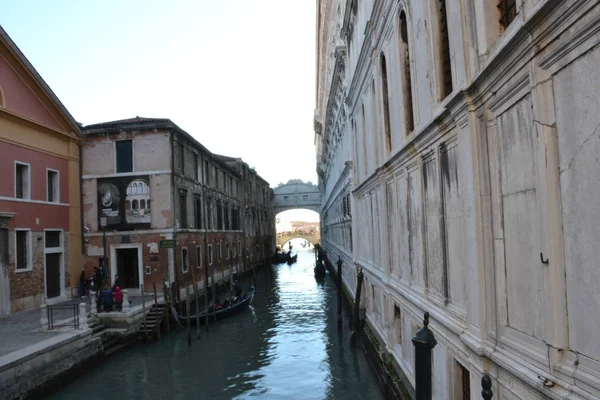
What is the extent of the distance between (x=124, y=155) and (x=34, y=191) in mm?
3558

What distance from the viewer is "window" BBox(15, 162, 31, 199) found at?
15516 mm

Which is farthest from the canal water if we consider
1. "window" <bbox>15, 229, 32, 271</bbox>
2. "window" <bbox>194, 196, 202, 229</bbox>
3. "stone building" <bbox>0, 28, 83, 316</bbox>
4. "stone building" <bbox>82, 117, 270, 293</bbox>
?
"window" <bbox>194, 196, 202, 229</bbox>

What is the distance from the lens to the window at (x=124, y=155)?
18547 mm

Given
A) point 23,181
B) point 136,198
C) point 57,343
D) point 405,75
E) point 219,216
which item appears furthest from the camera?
point 219,216

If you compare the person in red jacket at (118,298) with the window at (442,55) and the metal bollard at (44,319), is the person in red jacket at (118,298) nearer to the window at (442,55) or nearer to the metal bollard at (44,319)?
the metal bollard at (44,319)

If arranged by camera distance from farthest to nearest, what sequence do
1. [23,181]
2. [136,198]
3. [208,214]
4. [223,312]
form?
1. [208,214]
2. [136,198]
3. [223,312]
4. [23,181]

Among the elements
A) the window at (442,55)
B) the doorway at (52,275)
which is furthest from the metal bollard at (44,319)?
the window at (442,55)

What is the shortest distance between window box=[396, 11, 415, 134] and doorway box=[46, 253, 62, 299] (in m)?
14.1

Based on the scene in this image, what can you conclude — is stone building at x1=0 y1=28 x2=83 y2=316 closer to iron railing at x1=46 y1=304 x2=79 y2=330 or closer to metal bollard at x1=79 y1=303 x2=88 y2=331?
iron railing at x1=46 y1=304 x2=79 y2=330

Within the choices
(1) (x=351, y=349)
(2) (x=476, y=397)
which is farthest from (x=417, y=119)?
(1) (x=351, y=349)

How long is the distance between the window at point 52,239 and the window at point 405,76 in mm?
13835

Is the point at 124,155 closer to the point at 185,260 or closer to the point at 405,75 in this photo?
the point at 185,260

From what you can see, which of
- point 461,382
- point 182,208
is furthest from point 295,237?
point 461,382

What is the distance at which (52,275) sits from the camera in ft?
55.6
